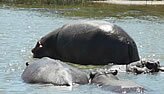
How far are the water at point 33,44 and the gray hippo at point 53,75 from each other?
8.1 inches

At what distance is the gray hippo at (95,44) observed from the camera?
13.4m

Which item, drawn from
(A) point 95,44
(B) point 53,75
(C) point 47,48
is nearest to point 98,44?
(A) point 95,44

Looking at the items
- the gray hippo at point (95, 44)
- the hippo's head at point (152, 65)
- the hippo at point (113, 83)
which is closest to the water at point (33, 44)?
the hippo at point (113, 83)

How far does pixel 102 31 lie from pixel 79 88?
3.60 metres

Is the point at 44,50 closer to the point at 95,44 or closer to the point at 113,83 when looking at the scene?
the point at 95,44

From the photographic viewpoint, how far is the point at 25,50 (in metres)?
15.8

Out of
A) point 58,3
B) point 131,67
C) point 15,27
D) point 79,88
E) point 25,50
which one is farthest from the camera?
point 58,3

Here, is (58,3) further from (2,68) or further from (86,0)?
(2,68)

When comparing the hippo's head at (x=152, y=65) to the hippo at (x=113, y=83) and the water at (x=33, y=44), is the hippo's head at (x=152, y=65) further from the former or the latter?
the hippo at (x=113, y=83)

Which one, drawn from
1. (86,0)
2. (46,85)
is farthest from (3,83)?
(86,0)

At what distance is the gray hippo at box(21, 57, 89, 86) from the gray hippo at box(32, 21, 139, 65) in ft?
8.09

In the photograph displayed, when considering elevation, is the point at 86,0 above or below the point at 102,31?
below

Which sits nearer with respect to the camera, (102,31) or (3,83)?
(3,83)

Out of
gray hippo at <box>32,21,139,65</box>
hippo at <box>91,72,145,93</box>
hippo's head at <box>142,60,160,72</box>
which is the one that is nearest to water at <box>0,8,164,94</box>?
hippo at <box>91,72,145,93</box>
